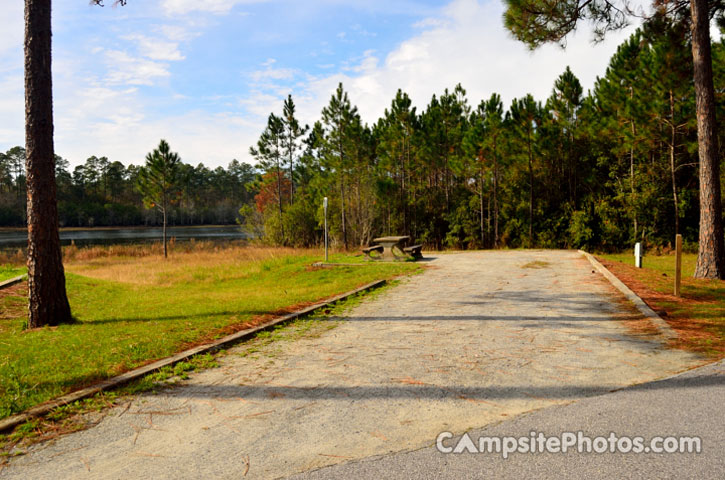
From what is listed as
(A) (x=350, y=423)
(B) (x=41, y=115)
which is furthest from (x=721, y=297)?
(B) (x=41, y=115)

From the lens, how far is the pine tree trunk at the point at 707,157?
32.3 feet

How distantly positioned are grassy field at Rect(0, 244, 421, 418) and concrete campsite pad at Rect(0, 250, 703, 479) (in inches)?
33.8

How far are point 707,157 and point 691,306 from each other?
4.74 m

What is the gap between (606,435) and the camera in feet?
9.33

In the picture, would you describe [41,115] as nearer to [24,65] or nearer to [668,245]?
[24,65]

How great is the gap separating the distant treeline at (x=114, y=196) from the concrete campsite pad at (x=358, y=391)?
259 ft

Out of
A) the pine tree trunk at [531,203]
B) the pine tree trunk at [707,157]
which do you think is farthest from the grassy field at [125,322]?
the pine tree trunk at [531,203]

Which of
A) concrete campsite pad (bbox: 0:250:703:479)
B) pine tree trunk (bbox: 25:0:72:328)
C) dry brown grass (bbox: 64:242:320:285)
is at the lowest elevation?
dry brown grass (bbox: 64:242:320:285)

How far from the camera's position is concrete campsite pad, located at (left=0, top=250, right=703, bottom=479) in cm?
268

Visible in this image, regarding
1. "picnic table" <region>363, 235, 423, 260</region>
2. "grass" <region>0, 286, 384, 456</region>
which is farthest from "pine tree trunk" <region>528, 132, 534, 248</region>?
"grass" <region>0, 286, 384, 456</region>

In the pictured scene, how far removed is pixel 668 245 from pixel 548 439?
88.3 ft

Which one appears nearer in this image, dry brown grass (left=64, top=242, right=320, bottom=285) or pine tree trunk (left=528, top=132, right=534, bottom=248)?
dry brown grass (left=64, top=242, right=320, bottom=285)

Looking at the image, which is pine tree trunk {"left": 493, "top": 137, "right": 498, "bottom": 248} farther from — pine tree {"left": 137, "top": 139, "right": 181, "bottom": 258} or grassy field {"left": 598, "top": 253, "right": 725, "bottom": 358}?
pine tree {"left": 137, "top": 139, "right": 181, "bottom": 258}

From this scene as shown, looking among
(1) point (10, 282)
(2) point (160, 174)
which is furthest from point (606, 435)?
(2) point (160, 174)
